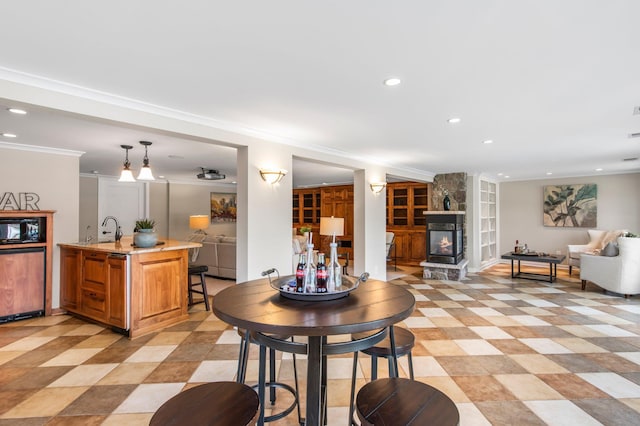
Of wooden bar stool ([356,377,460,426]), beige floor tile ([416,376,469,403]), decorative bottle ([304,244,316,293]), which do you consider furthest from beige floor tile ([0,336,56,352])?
beige floor tile ([416,376,469,403])

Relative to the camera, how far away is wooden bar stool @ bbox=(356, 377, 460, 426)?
124 cm

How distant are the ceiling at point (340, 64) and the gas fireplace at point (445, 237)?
3007 millimetres

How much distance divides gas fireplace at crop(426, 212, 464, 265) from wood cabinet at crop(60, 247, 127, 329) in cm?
563

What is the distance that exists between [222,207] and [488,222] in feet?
24.2

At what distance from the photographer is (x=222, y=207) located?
960 cm

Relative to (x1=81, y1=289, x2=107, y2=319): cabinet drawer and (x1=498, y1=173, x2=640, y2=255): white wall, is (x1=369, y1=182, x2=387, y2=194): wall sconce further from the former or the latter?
(x1=498, y1=173, x2=640, y2=255): white wall

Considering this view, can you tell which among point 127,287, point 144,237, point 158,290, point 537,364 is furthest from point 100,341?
point 537,364

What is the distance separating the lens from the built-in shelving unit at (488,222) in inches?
313

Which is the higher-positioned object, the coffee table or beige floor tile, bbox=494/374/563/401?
the coffee table

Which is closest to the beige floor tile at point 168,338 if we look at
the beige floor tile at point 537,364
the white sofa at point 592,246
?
the beige floor tile at point 537,364

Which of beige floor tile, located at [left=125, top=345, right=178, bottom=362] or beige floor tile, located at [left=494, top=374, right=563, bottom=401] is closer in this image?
beige floor tile, located at [left=494, top=374, right=563, bottom=401]

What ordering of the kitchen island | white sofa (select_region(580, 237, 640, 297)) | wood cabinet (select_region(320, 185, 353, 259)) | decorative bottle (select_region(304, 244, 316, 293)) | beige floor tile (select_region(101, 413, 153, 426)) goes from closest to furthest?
decorative bottle (select_region(304, 244, 316, 293)), beige floor tile (select_region(101, 413, 153, 426)), the kitchen island, white sofa (select_region(580, 237, 640, 297)), wood cabinet (select_region(320, 185, 353, 259))

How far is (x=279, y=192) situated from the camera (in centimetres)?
381

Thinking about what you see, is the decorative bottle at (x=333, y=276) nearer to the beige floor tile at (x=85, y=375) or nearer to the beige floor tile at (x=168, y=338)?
the beige floor tile at (x=85, y=375)
